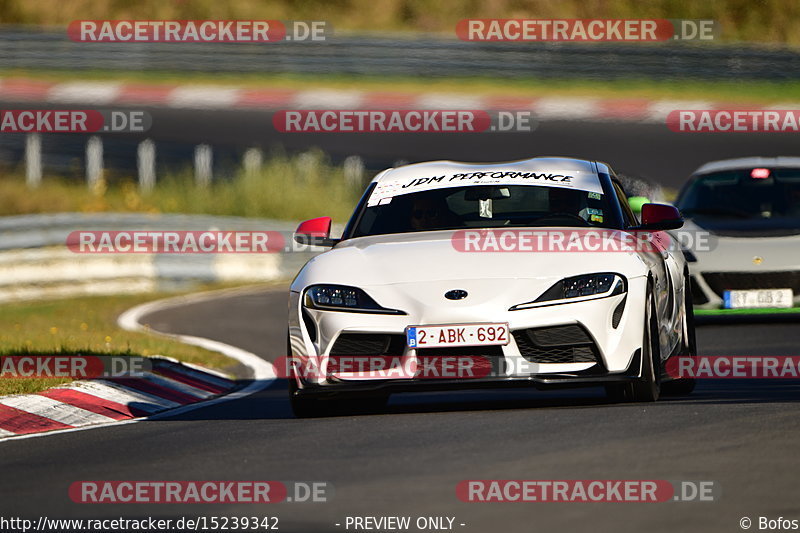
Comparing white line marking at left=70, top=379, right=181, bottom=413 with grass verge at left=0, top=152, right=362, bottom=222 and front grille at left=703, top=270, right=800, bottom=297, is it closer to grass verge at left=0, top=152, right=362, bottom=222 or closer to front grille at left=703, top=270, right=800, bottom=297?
front grille at left=703, top=270, right=800, bottom=297

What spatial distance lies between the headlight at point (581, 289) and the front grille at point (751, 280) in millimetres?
5518

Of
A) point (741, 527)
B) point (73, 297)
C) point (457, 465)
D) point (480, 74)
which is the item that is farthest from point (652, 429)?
point (480, 74)

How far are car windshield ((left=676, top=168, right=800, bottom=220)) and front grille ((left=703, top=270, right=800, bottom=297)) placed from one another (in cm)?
88

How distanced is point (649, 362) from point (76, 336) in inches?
266

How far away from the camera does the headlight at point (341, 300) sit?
8539 millimetres

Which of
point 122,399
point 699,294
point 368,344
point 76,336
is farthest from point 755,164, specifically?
point 368,344

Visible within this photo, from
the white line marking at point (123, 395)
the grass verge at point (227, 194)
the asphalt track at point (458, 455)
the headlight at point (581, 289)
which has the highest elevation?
the grass verge at point (227, 194)

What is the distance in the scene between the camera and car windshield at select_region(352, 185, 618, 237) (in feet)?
31.5

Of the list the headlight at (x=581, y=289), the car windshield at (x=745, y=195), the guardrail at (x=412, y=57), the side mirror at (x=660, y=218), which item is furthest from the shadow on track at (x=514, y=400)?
the guardrail at (x=412, y=57)

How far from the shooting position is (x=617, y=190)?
33.3ft

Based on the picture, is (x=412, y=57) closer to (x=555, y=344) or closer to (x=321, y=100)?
(x=321, y=100)

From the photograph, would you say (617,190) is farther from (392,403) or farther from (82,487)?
(82,487)

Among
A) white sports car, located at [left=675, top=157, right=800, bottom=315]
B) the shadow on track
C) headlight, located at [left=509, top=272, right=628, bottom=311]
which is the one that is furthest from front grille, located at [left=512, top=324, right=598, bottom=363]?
white sports car, located at [left=675, top=157, right=800, bottom=315]

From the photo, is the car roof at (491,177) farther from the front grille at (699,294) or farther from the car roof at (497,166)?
the front grille at (699,294)
